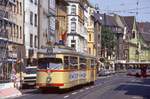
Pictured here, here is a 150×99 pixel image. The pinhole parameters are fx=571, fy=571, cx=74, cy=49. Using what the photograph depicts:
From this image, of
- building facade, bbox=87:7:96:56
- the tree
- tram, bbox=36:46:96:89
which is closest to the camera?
tram, bbox=36:46:96:89

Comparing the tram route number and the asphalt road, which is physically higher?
the tram route number

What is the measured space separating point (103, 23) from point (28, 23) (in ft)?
316

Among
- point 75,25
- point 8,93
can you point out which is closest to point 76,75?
point 8,93

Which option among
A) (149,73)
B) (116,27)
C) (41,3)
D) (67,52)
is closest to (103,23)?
(116,27)

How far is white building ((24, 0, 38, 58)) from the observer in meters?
69.7

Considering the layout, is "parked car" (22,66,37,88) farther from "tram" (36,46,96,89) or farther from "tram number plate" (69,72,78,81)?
"tram" (36,46,96,89)

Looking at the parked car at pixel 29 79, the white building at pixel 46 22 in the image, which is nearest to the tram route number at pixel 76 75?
the parked car at pixel 29 79

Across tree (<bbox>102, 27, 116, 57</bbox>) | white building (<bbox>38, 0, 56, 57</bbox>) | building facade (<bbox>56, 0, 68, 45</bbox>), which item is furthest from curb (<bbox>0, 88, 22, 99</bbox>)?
tree (<bbox>102, 27, 116, 57</bbox>)

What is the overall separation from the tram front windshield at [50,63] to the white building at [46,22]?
121 feet

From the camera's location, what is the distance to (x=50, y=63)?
3647 centimetres

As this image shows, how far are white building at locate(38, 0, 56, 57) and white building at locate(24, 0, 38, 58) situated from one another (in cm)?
111

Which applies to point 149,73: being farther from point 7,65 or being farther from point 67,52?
point 67,52

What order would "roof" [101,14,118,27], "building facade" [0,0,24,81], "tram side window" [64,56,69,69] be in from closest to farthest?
1. "tram side window" [64,56,69,69]
2. "building facade" [0,0,24,81]
3. "roof" [101,14,118,27]

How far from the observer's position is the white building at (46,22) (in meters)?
77.2
